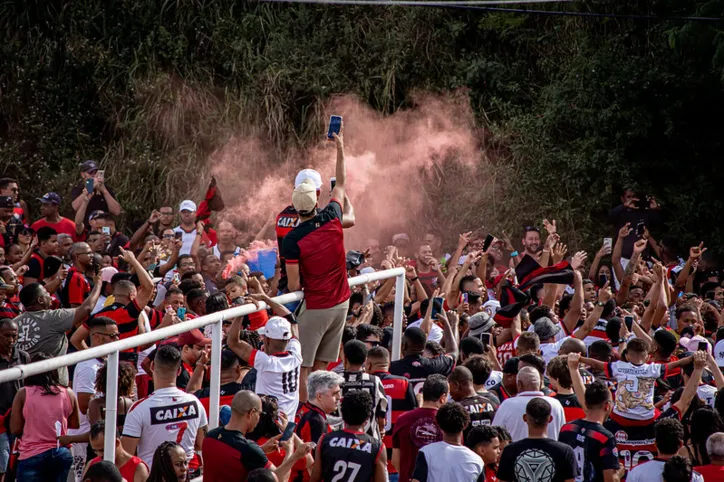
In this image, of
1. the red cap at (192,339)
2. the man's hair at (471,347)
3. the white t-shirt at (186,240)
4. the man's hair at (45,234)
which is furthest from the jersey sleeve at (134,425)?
the white t-shirt at (186,240)

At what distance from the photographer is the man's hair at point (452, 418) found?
20.8ft

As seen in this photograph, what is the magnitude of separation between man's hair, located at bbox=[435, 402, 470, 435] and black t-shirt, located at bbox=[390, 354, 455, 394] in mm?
1761

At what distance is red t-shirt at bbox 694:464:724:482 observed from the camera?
22.5ft

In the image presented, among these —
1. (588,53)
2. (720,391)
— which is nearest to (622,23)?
(588,53)

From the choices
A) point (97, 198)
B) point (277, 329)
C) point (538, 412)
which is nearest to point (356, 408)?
point (538, 412)

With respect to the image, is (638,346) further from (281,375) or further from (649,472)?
(281,375)

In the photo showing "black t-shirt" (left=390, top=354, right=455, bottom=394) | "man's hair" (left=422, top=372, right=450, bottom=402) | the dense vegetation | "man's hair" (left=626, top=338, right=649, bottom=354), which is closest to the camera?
"man's hair" (left=422, top=372, right=450, bottom=402)

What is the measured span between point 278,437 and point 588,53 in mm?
13522

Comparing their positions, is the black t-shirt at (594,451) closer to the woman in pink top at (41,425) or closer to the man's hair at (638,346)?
the man's hair at (638,346)

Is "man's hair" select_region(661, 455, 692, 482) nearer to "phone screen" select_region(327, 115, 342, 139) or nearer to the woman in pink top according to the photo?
"phone screen" select_region(327, 115, 342, 139)

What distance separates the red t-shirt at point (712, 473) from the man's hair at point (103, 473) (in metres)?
3.69

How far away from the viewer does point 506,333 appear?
1027 centimetres

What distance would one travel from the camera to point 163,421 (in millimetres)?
6445

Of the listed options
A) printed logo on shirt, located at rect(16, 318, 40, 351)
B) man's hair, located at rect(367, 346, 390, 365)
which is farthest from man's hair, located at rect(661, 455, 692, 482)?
printed logo on shirt, located at rect(16, 318, 40, 351)
